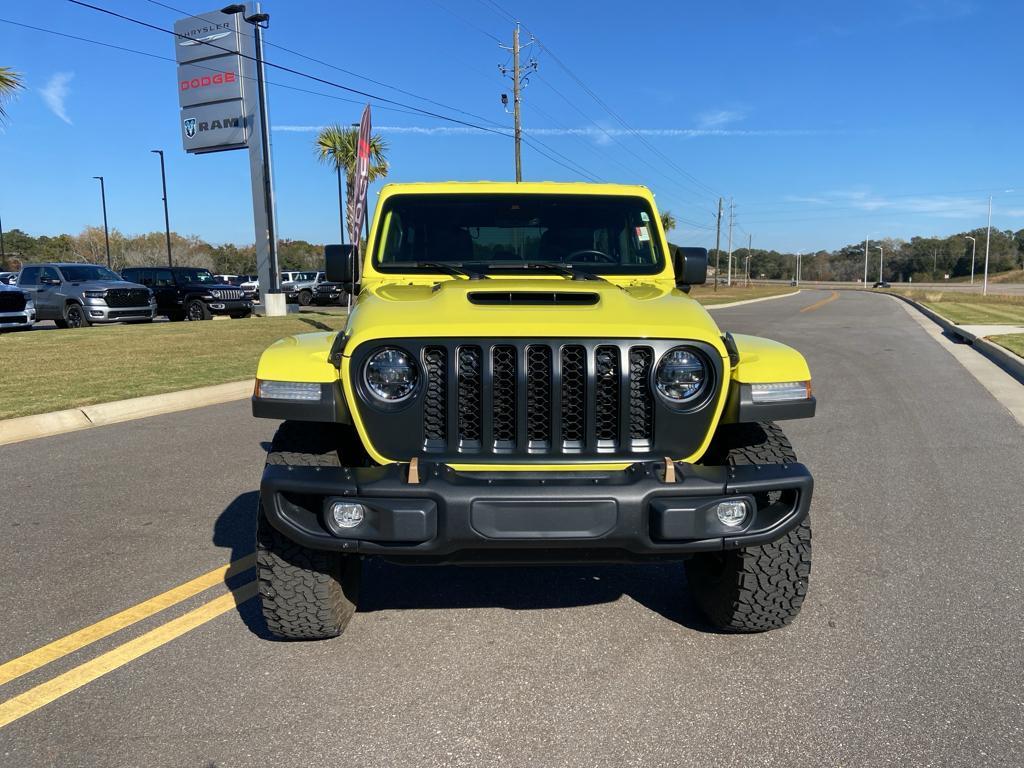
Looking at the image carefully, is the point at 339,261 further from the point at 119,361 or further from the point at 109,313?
the point at 109,313

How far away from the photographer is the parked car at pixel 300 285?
116 ft

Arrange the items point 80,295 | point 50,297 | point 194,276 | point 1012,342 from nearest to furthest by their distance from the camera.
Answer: point 1012,342 < point 80,295 < point 50,297 < point 194,276

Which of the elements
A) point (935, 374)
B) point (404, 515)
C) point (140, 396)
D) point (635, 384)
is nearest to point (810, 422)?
point (935, 374)

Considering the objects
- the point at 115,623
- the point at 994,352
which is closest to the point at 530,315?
the point at 115,623

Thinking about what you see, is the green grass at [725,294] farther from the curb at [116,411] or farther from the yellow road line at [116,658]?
the yellow road line at [116,658]

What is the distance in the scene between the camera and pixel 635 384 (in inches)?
112

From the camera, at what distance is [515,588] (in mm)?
3752

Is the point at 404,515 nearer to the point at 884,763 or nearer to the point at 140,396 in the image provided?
the point at 884,763

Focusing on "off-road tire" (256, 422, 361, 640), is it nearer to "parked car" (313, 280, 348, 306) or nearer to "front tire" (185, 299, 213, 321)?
"front tire" (185, 299, 213, 321)

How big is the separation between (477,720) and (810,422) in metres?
6.26

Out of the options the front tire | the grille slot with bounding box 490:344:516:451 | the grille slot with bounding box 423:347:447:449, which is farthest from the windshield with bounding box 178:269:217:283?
the grille slot with bounding box 490:344:516:451

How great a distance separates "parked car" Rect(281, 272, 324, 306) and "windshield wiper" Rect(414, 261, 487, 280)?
32.3 metres

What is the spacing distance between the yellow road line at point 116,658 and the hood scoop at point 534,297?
5.71ft

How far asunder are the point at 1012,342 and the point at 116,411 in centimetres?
1487
